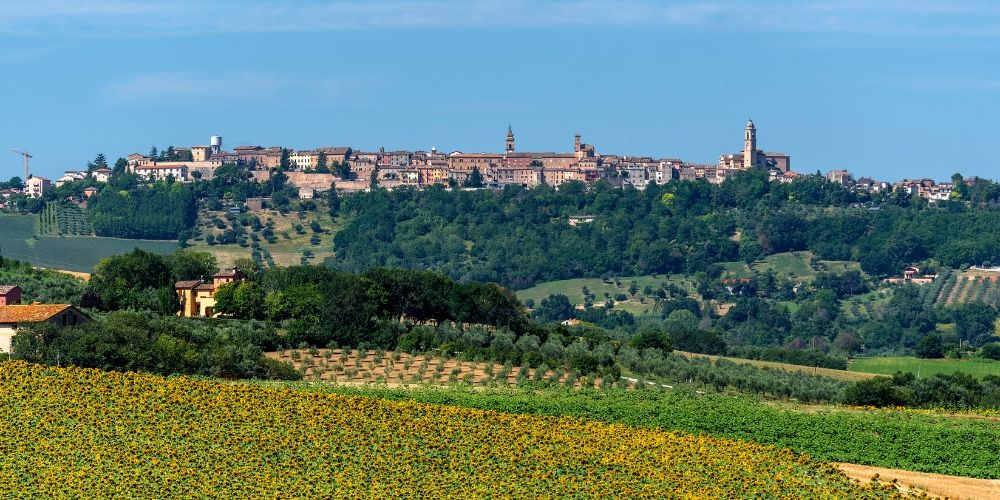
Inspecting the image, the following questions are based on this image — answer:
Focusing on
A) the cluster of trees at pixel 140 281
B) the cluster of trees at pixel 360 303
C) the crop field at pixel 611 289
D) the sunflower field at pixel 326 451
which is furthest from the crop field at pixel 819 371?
the crop field at pixel 611 289

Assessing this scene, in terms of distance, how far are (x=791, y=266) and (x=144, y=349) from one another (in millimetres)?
131522

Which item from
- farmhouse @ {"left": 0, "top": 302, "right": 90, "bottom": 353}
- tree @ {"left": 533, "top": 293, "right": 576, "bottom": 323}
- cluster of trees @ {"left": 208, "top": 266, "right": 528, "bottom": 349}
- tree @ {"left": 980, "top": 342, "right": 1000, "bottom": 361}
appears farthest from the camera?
tree @ {"left": 533, "top": 293, "right": 576, "bottom": 323}

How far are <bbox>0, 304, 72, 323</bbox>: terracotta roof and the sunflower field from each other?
9.06m

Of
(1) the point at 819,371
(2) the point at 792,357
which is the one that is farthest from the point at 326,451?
(2) the point at 792,357

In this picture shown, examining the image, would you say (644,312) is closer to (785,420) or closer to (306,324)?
(306,324)

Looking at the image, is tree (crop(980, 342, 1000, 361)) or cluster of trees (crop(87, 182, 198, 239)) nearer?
tree (crop(980, 342, 1000, 361))

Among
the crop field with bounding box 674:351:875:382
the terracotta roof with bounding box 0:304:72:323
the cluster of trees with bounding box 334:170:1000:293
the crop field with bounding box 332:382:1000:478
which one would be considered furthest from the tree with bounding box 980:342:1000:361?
the cluster of trees with bounding box 334:170:1000:293

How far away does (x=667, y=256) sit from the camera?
582 feet

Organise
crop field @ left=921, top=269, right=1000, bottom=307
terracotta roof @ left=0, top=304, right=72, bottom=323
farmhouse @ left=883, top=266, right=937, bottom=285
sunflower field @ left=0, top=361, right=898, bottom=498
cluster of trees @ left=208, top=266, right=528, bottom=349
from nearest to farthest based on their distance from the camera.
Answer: sunflower field @ left=0, top=361, right=898, bottom=498, terracotta roof @ left=0, top=304, right=72, bottom=323, cluster of trees @ left=208, top=266, right=528, bottom=349, crop field @ left=921, top=269, right=1000, bottom=307, farmhouse @ left=883, top=266, right=937, bottom=285

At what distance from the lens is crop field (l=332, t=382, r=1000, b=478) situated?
4238cm

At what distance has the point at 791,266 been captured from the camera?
175875 mm

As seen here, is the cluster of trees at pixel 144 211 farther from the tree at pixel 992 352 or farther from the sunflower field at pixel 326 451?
the sunflower field at pixel 326 451

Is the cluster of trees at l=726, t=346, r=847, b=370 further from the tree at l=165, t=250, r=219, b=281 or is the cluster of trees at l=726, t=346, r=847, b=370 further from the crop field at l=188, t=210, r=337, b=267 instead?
the crop field at l=188, t=210, r=337, b=267

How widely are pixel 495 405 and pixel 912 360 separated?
58.9 meters
